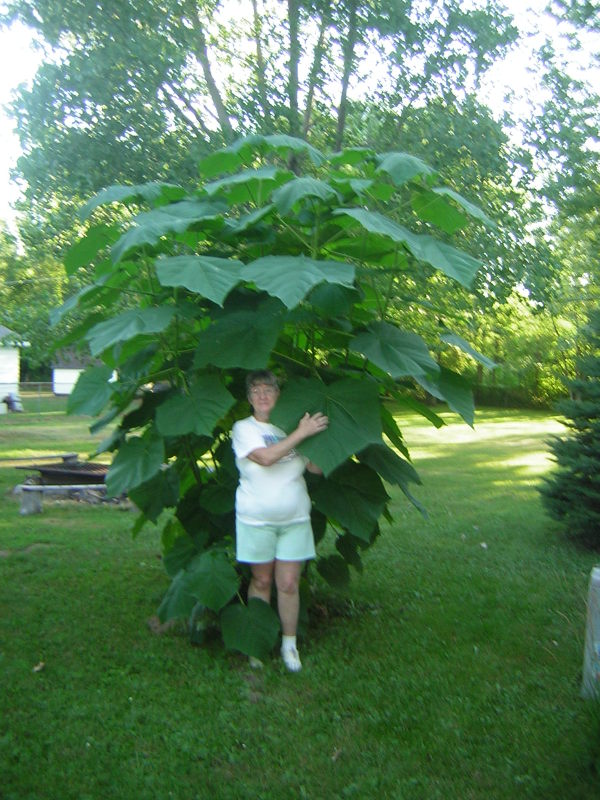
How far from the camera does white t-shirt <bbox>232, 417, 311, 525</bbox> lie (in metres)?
4.20

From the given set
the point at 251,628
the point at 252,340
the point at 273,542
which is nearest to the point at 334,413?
the point at 252,340

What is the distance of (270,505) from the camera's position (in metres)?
4.19

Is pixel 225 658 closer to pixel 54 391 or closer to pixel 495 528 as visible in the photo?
pixel 495 528

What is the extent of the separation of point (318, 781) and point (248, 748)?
1.29ft

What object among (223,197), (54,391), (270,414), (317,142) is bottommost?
(54,391)

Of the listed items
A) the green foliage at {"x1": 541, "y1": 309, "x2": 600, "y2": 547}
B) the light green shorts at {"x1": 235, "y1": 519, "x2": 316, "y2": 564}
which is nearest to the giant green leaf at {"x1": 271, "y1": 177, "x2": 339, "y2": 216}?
the light green shorts at {"x1": 235, "y1": 519, "x2": 316, "y2": 564}

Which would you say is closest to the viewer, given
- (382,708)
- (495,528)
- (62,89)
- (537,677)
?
(382,708)

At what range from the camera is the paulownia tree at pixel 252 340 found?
3.85 metres

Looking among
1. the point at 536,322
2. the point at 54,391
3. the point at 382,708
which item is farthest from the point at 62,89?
the point at 54,391

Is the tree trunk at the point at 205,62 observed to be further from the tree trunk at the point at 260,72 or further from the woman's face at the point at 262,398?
the woman's face at the point at 262,398

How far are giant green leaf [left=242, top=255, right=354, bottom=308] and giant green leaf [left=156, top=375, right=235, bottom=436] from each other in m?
0.69

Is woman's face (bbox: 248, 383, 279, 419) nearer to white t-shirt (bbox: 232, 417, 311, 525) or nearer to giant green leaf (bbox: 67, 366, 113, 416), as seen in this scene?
white t-shirt (bbox: 232, 417, 311, 525)

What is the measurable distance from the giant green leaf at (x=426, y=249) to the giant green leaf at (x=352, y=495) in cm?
115

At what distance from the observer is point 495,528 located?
8336 mm
